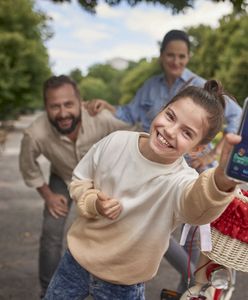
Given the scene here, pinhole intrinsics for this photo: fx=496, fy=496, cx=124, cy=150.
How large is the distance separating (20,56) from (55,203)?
2594 cm

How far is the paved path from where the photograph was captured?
422cm

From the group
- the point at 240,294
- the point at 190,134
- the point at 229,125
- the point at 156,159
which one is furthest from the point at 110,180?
the point at 240,294

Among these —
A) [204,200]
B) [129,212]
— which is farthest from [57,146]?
[204,200]

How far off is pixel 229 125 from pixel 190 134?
1.94 metres

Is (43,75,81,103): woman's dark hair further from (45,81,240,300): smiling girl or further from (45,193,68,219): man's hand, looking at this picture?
(45,81,240,300): smiling girl

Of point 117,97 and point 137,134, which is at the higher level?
point 137,134

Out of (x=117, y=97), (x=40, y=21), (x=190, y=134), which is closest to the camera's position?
(x=190, y=134)

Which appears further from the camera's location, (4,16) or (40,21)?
(40,21)

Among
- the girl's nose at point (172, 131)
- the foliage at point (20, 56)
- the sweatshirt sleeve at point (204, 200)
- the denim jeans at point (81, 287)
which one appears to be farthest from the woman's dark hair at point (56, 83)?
the foliage at point (20, 56)

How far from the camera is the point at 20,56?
2847cm

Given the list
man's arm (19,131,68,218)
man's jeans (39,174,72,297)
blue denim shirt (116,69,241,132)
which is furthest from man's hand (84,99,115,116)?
man's jeans (39,174,72,297)

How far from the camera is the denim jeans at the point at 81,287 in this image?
2.26 m

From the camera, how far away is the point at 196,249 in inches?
142

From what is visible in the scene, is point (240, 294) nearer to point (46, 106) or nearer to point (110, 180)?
point (46, 106)
